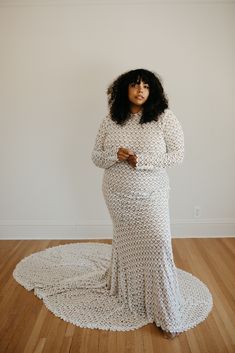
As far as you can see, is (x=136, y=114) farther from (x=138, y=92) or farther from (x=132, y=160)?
(x=132, y=160)

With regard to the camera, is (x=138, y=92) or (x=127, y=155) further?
(x=138, y=92)

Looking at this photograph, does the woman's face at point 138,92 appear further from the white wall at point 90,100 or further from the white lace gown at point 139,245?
the white wall at point 90,100

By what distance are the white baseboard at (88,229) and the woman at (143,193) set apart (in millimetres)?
1201

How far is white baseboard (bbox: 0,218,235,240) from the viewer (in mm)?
3379

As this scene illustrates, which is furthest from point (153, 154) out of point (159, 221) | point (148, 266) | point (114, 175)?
point (148, 266)

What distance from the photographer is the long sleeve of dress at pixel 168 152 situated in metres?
1.99

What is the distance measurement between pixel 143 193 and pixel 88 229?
4.99ft

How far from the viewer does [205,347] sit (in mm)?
1826

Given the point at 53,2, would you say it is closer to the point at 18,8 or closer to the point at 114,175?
the point at 18,8

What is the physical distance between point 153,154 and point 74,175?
1.44 metres

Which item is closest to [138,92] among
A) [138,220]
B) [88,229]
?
[138,220]

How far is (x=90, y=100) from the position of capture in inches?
124

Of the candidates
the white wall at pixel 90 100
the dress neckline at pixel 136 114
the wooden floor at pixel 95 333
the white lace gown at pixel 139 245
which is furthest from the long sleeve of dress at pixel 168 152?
the white wall at pixel 90 100

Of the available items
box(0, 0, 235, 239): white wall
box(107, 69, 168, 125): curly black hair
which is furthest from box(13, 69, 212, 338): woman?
box(0, 0, 235, 239): white wall
